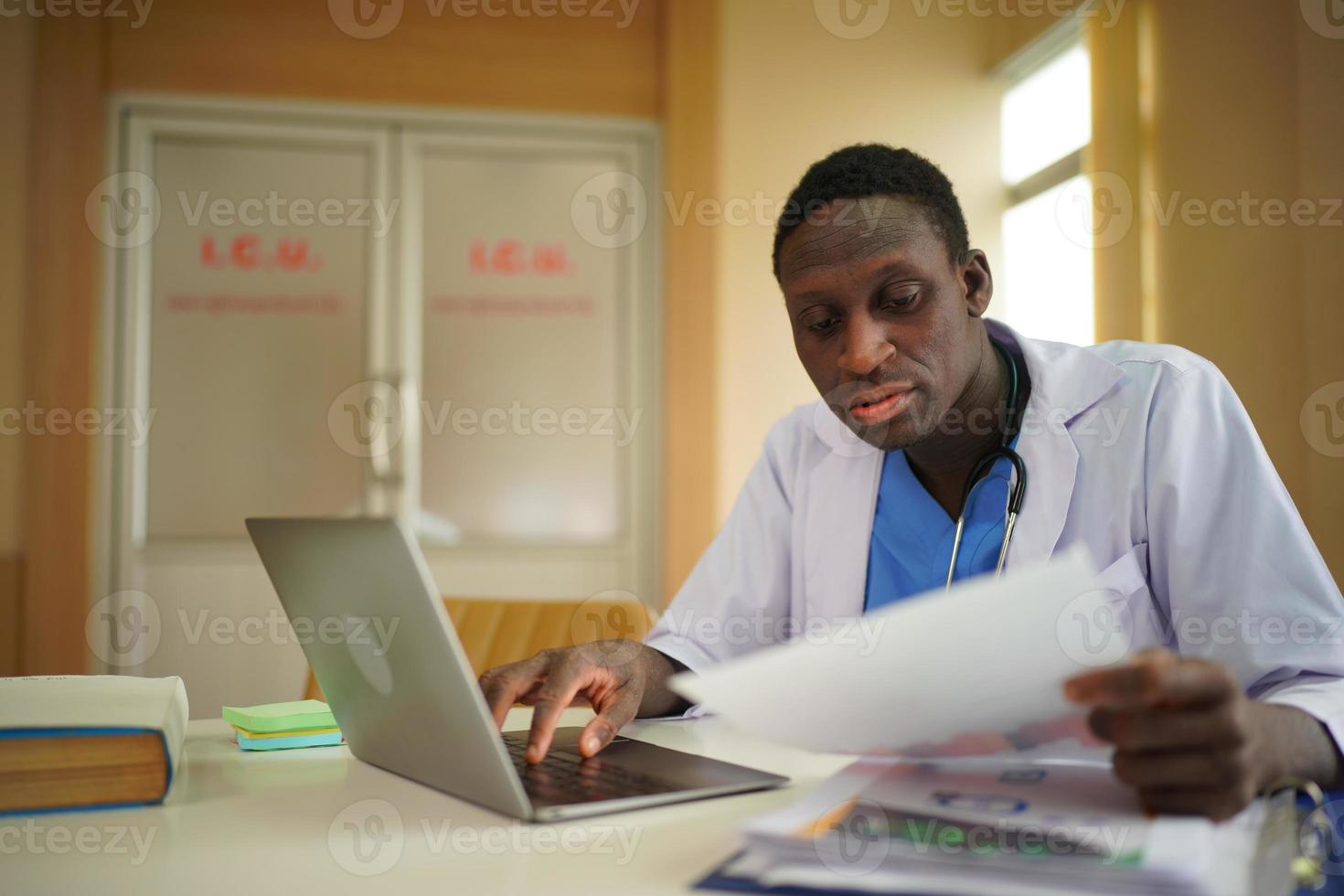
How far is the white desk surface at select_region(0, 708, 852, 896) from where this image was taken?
24.7 inches

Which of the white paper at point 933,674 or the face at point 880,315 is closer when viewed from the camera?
the white paper at point 933,674

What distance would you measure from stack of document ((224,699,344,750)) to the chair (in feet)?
1.72

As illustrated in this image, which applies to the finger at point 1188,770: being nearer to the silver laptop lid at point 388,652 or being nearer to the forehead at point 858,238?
the silver laptop lid at point 388,652

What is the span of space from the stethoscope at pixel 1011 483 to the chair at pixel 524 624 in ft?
1.72

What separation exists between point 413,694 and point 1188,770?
54 cm

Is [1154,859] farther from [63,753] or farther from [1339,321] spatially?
[1339,321]

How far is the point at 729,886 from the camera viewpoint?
1.93ft

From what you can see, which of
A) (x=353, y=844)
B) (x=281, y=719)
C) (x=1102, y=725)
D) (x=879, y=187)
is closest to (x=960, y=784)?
(x=1102, y=725)

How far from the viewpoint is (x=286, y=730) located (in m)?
1.08

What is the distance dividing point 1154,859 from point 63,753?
0.79m

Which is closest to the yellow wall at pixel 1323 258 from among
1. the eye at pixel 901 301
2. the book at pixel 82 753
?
the eye at pixel 901 301

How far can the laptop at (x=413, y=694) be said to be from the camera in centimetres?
71

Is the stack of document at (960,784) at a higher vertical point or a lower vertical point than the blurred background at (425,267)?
lower

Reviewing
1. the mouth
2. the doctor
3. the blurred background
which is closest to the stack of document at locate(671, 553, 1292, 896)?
the doctor
